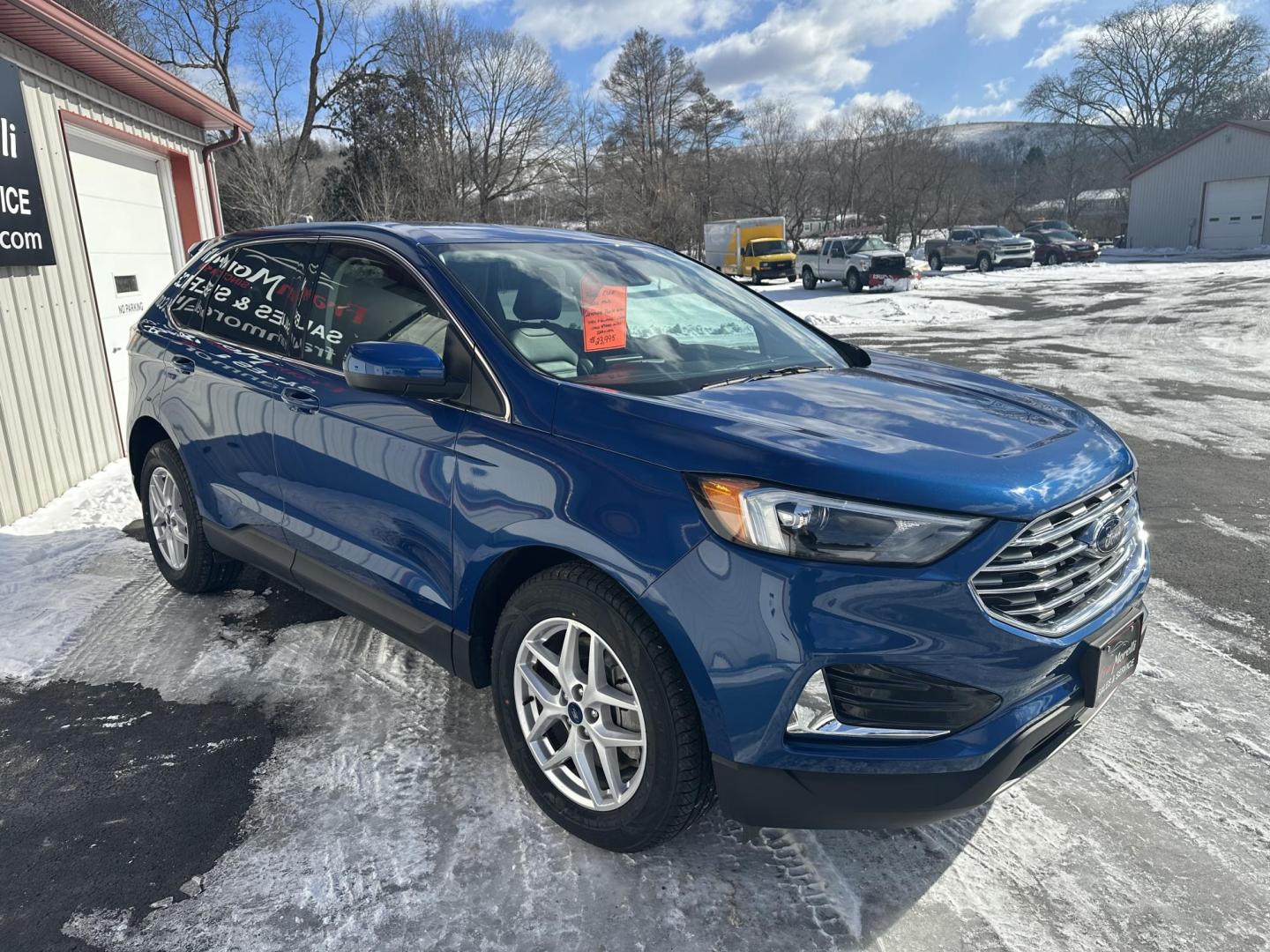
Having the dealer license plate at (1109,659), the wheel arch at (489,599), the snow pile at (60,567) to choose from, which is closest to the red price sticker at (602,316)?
the wheel arch at (489,599)

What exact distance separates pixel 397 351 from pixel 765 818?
1736 mm

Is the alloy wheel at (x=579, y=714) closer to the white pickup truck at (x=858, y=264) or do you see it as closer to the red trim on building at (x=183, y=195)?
the red trim on building at (x=183, y=195)

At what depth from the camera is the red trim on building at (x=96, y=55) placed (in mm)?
5664

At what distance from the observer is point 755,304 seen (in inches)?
152

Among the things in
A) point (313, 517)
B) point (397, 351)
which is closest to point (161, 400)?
point (313, 517)

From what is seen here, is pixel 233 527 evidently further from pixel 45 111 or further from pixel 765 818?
pixel 45 111

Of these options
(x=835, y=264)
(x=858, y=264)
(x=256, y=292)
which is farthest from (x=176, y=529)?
(x=835, y=264)

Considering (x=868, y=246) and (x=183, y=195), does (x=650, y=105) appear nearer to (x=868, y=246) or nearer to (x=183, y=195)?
(x=868, y=246)

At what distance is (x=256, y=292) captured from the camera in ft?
12.6

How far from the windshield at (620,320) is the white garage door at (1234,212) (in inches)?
1839

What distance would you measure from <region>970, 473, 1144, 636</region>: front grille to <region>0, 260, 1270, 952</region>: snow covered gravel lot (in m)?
0.81

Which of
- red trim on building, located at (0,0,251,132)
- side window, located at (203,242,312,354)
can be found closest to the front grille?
side window, located at (203,242,312,354)

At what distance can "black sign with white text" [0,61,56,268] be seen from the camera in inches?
226

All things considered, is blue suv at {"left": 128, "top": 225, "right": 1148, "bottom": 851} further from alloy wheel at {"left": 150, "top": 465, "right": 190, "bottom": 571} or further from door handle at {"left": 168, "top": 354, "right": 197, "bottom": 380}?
alloy wheel at {"left": 150, "top": 465, "right": 190, "bottom": 571}
